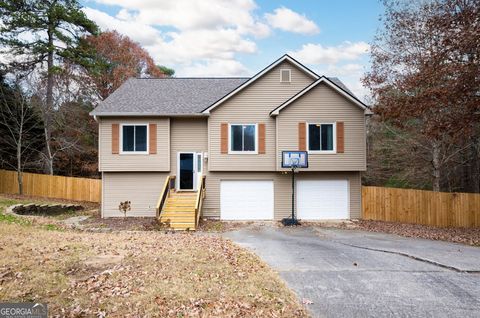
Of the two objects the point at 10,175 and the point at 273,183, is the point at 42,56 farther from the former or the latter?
the point at 273,183

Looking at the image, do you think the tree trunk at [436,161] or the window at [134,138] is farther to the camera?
the tree trunk at [436,161]

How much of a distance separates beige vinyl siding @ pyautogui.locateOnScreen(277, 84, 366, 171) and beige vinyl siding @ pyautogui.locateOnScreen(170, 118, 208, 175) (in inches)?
152

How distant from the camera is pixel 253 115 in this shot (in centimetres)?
1645

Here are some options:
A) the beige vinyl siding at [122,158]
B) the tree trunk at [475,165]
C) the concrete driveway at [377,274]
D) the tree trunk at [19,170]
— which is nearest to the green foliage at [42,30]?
the tree trunk at [19,170]

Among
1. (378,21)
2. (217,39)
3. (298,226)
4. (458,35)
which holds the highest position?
(217,39)

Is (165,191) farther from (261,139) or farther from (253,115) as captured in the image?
(253,115)

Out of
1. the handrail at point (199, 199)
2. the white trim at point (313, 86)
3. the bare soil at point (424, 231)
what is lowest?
the bare soil at point (424, 231)

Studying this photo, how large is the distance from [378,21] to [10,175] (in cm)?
2767

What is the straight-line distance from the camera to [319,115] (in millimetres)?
16172

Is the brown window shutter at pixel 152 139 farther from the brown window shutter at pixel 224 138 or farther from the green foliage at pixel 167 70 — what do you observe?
the green foliage at pixel 167 70

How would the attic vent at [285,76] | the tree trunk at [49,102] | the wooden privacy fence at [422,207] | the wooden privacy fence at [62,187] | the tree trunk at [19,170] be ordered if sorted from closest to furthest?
the wooden privacy fence at [422,207], the attic vent at [285,76], the tree trunk at [19,170], the wooden privacy fence at [62,187], the tree trunk at [49,102]

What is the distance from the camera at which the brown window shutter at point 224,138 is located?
1627 cm

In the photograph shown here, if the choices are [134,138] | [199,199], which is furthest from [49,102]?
[199,199]

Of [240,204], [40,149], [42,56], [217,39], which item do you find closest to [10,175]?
[40,149]
